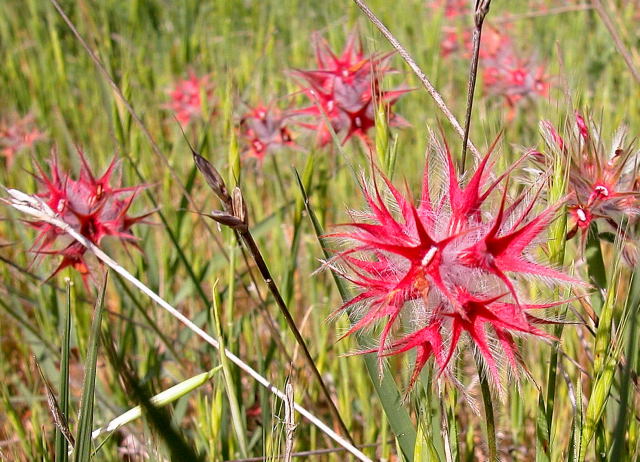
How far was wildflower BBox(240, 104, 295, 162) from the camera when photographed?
6.06 feet

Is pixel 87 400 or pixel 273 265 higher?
pixel 87 400

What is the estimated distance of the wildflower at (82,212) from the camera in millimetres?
1190

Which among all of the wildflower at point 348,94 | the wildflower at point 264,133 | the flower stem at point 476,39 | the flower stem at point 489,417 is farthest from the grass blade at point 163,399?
the wildflower at point 264,133

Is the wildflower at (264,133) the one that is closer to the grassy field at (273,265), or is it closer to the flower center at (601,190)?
the grassy field at (273,265)

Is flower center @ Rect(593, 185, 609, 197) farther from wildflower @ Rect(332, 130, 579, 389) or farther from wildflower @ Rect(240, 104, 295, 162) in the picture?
wildflower @ Rect(240, 104, 295, 162)

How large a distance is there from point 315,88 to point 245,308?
865mm

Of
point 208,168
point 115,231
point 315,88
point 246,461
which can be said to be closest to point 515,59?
point 315,88

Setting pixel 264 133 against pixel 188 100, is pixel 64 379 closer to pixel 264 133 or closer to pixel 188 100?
pixel 264 133

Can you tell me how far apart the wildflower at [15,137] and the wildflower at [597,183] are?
6.72 feet

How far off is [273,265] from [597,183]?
44.8 inches

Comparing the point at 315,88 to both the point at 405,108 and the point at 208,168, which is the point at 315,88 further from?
the point at 405,108

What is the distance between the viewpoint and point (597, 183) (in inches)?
35.3

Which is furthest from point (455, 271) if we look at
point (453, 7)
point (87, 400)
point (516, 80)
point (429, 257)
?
point (453, 7)

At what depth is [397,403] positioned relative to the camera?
2.86 feet
